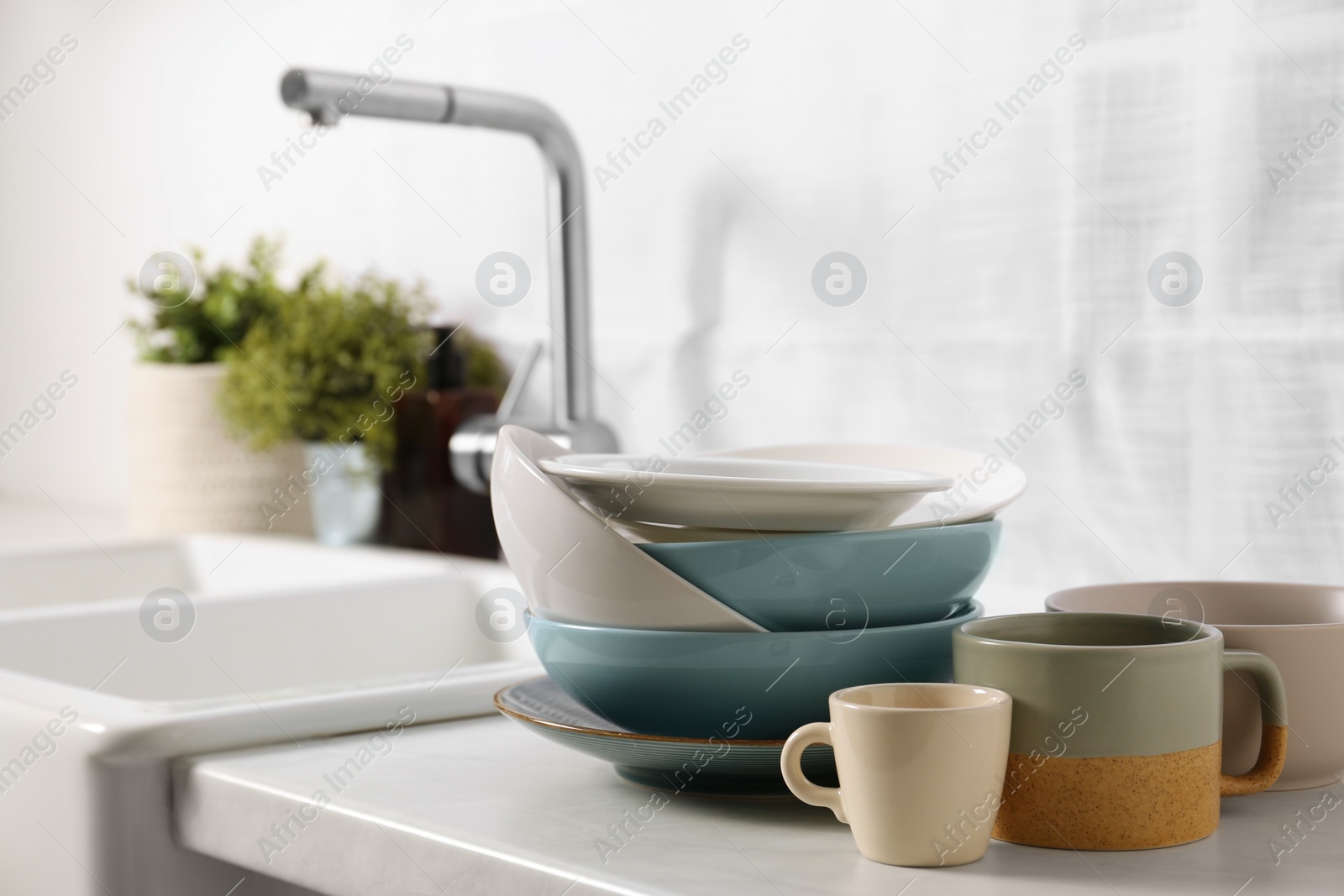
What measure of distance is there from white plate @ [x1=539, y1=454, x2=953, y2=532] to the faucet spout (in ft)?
2.04

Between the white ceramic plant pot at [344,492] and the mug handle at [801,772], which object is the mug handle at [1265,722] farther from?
the white ceramic plant pot at [344,492]

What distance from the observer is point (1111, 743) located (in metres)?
0.48

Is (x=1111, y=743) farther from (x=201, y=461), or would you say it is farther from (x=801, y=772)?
(x=201, y=461)

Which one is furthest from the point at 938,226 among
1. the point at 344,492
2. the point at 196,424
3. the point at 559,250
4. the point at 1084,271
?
the point at 196,424

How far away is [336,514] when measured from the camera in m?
1.37

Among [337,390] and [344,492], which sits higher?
[337,390]

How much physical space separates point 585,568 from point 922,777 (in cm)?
16

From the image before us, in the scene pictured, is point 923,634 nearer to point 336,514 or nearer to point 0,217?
point 336,514

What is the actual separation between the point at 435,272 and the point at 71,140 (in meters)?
0.91

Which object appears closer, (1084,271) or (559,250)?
(1084,271)

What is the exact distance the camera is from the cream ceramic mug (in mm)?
464

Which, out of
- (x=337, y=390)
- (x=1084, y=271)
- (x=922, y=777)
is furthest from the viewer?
(x=337, y=390)

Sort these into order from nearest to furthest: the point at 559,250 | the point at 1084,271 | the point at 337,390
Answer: the point at 1084,271
the point at 559,250
the point at 337,390

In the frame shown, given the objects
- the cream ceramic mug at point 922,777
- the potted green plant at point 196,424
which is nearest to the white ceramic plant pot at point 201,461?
the potted green plant at point 196,424
